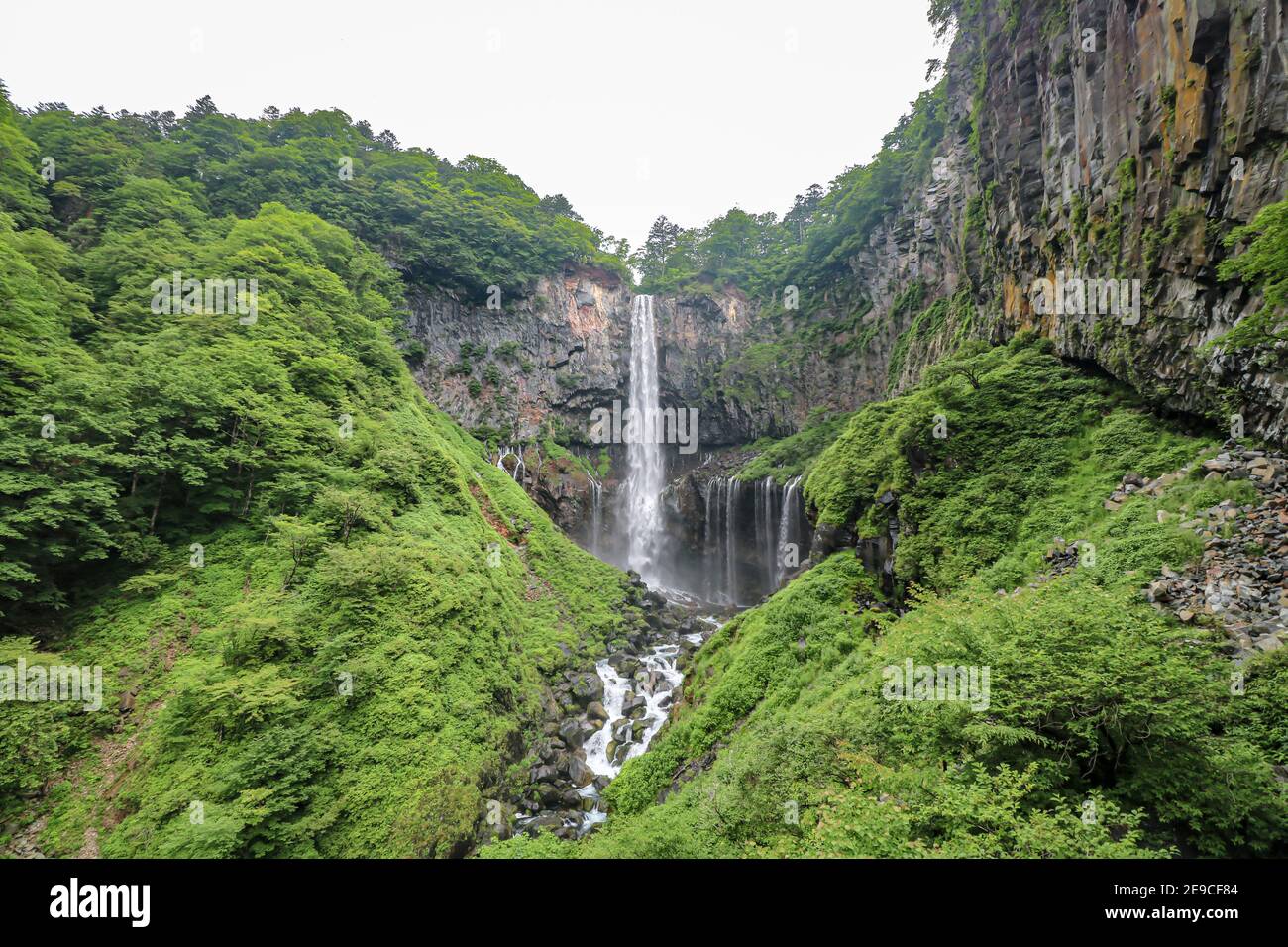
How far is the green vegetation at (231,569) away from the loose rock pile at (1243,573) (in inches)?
475

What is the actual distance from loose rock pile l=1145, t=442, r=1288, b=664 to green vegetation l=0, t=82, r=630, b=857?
12065 mm

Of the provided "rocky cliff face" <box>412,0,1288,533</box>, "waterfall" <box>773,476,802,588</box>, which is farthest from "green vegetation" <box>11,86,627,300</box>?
"waterfall" <box>773,476,802,588</box>

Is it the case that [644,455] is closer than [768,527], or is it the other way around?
[768,527]

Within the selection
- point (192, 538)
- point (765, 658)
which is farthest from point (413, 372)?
point (765, 658)

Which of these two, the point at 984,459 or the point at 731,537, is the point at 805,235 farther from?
the point at 984,459

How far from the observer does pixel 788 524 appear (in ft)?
82.5

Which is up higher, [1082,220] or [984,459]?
[1082,220]

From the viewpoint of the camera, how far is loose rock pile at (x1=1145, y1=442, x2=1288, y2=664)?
5.29 metres

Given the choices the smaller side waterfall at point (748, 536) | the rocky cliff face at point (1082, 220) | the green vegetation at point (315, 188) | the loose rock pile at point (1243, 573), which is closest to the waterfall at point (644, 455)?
the smaller side waterfall at point (748, 536)

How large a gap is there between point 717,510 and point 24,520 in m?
29.0

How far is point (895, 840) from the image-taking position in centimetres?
391

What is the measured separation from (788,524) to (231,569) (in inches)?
881

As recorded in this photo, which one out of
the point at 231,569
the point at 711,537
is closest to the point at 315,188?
the point at 231,569
